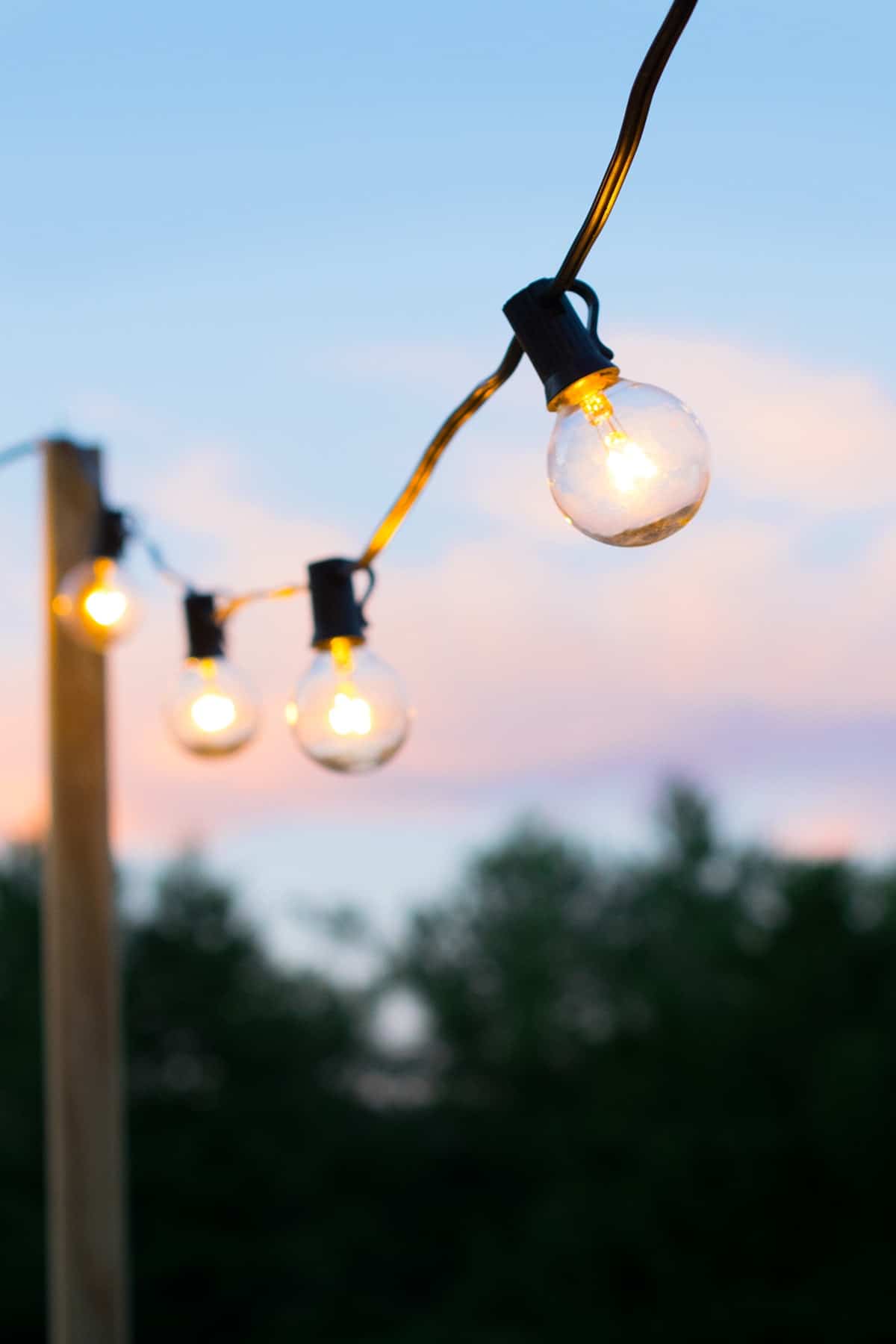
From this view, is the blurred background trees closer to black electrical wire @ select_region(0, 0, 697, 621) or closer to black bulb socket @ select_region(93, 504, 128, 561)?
black bulb socket @ select_region(93, 504, 128, 561)

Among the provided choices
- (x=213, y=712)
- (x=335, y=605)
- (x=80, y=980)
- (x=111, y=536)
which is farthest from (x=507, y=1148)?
(x=335, y=605)

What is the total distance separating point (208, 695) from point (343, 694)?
A: 433mm

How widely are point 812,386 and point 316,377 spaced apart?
147cm

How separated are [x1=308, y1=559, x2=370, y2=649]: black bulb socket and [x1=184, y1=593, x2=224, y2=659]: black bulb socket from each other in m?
0.37

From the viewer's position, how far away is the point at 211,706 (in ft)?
5.60

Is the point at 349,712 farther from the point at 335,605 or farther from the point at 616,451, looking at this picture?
the point at 616,451

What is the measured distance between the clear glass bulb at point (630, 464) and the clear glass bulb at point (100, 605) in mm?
1113

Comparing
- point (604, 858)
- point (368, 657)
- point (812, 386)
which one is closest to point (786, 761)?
point (604, 858)

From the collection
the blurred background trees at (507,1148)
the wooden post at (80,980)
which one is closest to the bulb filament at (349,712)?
the wooden post at (80,980)

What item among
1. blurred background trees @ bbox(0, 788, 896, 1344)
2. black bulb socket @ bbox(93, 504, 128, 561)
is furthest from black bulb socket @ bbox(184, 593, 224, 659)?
blurred background trees @ bbox(0, 788, 896, 1344)

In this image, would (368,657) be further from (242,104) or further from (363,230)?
(363,230)

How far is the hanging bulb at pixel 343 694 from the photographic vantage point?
51.6 inches

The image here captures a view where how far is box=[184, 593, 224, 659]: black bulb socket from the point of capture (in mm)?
1708

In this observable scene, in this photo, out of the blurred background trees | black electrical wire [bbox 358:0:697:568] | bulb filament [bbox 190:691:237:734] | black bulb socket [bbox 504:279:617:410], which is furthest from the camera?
the blurred background trees
